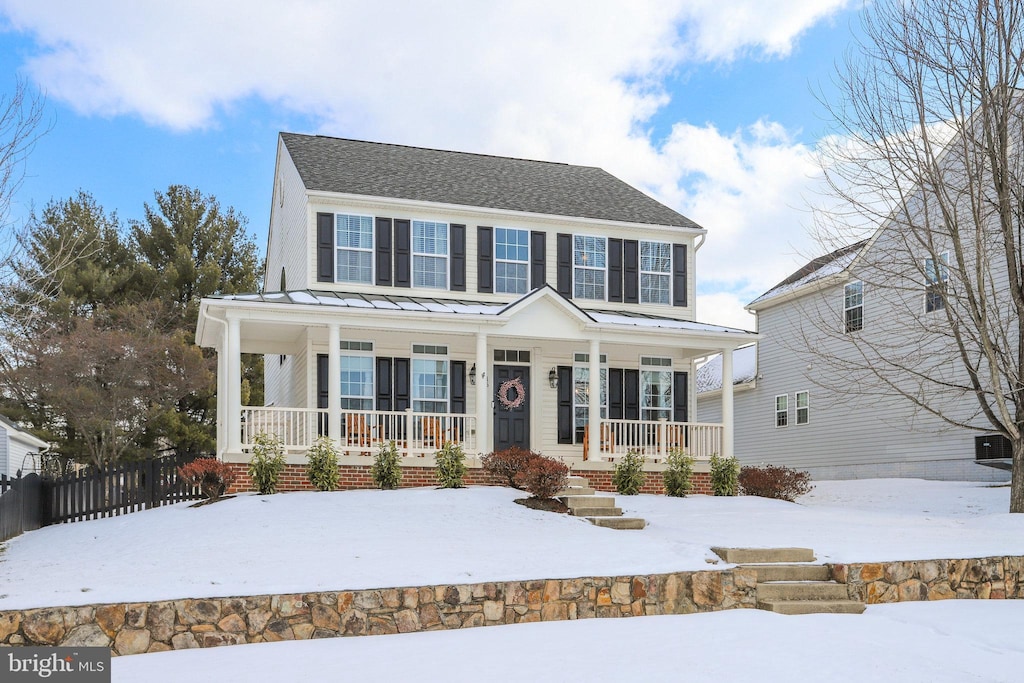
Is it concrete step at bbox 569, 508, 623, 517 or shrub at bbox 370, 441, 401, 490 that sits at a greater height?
shrub at bbox 370, 441, 401, 490

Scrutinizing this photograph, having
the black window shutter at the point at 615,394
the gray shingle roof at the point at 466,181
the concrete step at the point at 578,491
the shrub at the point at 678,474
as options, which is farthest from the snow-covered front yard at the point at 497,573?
the gray shingle roof at the point at 466,181

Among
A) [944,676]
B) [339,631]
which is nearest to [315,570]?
[339,631]

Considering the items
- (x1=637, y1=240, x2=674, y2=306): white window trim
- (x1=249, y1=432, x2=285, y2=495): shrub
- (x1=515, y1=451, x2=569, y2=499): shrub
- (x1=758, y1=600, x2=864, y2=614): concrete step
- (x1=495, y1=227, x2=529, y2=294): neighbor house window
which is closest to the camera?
(x1=758, y1=600, x2=864, y2=614): concrete step

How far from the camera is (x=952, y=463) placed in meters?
20.6

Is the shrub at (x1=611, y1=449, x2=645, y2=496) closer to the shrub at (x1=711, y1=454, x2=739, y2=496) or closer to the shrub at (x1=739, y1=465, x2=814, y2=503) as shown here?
the shrub at (x1=711, y1=454, x2=739, y2=496)

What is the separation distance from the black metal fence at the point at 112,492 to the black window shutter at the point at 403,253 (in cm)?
541

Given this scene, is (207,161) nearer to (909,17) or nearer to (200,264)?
(200,264)

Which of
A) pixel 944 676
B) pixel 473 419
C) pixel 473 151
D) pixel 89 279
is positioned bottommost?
pixel 944 676

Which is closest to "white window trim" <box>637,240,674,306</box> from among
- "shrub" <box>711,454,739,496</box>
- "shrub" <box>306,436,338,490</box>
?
"shrub" <box>711,454,739,496</box>

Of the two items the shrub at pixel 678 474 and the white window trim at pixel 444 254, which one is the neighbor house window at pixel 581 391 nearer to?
the shrub at pixel 678 474

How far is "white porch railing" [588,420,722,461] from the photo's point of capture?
18062mm

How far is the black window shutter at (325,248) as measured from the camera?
1817cm

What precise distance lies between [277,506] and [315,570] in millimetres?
3747

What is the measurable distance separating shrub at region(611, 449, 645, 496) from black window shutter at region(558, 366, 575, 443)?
6.48ft
